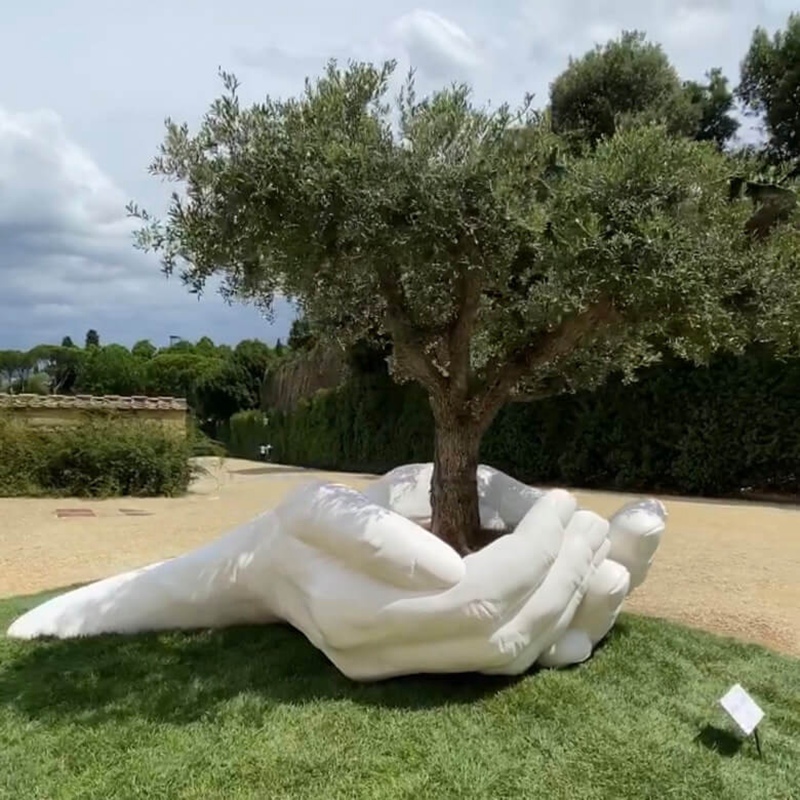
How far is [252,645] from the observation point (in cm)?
429

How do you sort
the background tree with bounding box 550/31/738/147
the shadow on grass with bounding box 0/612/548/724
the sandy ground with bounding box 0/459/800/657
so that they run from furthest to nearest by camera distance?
the background tree with bounding box 550/31/738/147, the sandy ground with bounding box 0/459/800/657, the shadow on grass with bounding box 0/612/548/724

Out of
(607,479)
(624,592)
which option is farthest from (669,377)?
(624,592)

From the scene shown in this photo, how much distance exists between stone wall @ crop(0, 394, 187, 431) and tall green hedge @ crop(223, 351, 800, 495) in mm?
5468

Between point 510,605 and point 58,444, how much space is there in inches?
473

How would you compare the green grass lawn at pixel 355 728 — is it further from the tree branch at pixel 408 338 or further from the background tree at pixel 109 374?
the background tree at pixel 109 374

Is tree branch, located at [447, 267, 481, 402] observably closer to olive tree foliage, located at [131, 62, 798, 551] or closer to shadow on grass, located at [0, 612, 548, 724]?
olive tree foliage, located at [131, 62, 798, 551]

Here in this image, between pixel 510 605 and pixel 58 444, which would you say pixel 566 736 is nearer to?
pixel 510 605

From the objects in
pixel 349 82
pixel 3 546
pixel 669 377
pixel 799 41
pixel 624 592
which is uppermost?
pixel 799 41

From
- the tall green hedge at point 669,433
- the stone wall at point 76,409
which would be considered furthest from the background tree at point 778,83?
the stone wall at point 76,409

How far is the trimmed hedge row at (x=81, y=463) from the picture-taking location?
13.6 meters

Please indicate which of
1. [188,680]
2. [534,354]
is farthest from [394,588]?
[534,354]

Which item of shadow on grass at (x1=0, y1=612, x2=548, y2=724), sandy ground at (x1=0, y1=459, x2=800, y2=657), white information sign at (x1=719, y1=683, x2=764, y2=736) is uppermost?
white information sign at (x1=719, y1=683, x2=764, y2=736)

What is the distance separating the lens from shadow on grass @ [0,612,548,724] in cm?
361

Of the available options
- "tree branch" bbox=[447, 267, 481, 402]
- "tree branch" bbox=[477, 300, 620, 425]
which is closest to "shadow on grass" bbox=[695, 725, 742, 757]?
"tree branch" bbox=[477, 300, 620, 425]
